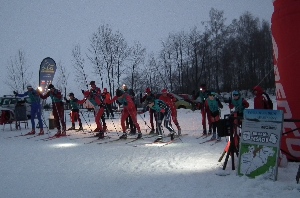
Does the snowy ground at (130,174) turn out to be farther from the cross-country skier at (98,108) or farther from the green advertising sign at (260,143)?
the cross-country skier at (98,108)

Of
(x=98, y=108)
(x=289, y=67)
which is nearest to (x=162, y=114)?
(x=98, y=108)

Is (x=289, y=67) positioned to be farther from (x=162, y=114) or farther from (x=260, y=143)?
(x=162, y=114)

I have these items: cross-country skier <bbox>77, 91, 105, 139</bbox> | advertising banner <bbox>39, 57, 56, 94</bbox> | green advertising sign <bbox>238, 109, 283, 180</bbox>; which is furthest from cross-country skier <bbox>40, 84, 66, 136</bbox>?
green advertising sign <bbox>238, 109, 283, 180</bbox>

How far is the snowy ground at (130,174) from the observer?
196 inches

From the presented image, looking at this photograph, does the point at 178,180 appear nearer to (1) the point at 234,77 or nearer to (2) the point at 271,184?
(2) the point at 271,184

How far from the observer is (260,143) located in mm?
5699

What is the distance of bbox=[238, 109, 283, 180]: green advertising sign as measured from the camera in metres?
5.48

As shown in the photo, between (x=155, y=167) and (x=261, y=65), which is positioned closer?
(x=155, y=167)

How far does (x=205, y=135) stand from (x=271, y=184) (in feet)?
23.1

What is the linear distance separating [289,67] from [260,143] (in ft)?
7.58

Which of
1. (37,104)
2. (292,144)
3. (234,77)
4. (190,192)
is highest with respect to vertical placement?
(234,77)

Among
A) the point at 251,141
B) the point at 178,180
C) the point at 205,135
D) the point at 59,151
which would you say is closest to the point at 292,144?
the point at 251,141

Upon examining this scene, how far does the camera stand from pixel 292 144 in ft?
22.0

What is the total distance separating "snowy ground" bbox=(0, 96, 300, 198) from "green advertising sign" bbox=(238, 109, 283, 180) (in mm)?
221
